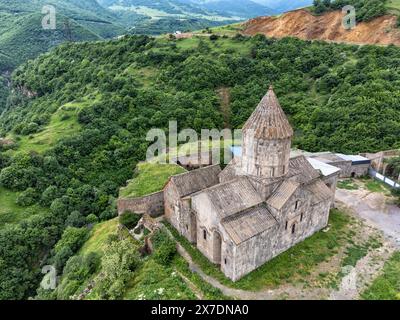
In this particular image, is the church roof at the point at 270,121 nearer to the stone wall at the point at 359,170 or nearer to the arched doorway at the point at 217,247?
the arched doorway at the point at 217,247

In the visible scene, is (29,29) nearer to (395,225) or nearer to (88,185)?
(88,185)

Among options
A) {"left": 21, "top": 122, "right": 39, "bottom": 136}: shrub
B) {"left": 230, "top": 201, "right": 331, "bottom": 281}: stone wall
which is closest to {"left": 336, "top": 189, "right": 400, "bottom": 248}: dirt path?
{"left": 230, "top": 201, "right": 331, "bottom": 281}: stone wall

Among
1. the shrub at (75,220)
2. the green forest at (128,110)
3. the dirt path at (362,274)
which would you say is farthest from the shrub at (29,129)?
the dirt path at (362,274)

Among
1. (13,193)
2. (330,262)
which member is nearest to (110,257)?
(330,262)
